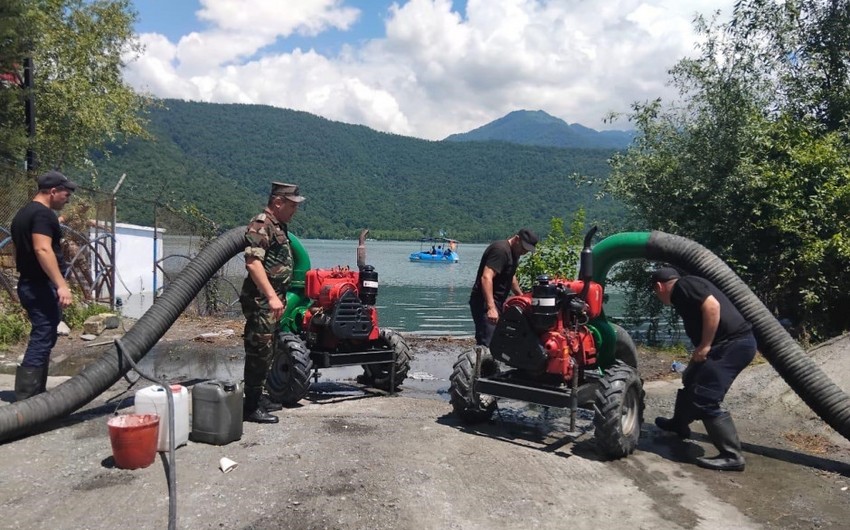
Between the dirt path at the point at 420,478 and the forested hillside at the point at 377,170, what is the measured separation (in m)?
90.4

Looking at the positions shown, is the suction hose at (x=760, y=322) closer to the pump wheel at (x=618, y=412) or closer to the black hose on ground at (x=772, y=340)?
the black hose on ground at (x=772, y=340)

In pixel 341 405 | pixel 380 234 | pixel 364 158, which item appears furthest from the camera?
pixel 364 158

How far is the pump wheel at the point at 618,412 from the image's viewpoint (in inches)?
229

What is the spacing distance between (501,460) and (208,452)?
7.58ft

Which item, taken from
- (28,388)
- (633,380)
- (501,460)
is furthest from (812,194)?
(28,388)

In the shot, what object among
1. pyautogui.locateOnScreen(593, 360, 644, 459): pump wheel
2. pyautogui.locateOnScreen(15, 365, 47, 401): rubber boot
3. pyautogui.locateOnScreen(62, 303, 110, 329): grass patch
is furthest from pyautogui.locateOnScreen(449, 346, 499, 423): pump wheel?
pyautogui.locateOnScreen(62, 303, 110, 329): grass patch

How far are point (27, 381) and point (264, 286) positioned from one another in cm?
226

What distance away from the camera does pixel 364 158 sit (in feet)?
505

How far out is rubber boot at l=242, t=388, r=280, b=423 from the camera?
6414 millimetres

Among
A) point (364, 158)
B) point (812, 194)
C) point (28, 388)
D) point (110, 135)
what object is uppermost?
point (364, 158)

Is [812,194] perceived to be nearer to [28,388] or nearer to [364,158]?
[28,388]

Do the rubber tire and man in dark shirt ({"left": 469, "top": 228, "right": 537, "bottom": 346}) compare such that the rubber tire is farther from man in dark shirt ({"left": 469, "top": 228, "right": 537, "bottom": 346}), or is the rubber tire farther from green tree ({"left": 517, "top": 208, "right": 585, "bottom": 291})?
green tree ({"left": 517, "top": 208, "right": 585, "bottom": 291})

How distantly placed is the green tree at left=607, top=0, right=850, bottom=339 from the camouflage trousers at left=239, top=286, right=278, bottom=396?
28.7 feet

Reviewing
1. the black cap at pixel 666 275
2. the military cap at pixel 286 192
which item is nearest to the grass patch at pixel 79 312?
the military cap at pixel 286 192
